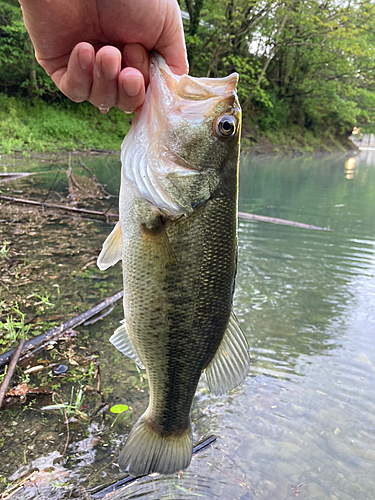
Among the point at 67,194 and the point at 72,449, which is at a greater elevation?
the point at 67,194

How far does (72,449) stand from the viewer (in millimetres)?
2650

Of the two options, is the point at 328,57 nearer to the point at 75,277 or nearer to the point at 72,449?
the point at 75,277

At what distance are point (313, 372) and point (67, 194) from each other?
8.41 meters

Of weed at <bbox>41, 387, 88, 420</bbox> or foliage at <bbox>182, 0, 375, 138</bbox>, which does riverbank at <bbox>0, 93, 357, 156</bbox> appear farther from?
weed at <bbox>41, 387, 88, 420</bbox>

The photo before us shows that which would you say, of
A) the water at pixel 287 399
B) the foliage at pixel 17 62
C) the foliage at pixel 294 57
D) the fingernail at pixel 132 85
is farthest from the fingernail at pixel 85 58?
the foliage at pixel 17 62

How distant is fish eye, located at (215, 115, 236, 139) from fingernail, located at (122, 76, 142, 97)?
0.40 meters

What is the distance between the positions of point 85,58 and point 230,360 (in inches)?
62.2

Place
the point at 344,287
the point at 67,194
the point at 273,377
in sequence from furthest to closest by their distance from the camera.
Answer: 1. the point at 67,194
2. the point at 344,287
3. the point at 273,377

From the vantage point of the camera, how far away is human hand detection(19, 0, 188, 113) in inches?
65.4

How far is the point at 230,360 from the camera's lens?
181 cm

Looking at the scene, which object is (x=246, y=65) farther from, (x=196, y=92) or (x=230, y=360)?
(x=230, y=360)

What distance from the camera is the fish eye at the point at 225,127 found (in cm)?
165

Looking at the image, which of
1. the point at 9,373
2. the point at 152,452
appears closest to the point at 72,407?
the point at 9,373

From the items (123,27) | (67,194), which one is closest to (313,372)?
(123,27)
